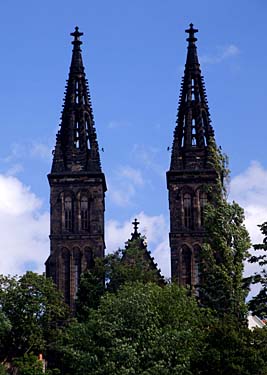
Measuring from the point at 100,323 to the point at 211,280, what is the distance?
11108 millimetres

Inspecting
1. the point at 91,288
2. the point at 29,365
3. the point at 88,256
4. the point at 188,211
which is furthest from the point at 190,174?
the point at 29,365

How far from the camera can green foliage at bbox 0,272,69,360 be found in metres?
71.2

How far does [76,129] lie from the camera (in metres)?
84.5

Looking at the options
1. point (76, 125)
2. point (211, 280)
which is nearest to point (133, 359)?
point (211, 280)

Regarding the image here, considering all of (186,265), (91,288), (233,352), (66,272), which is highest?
(186,265)

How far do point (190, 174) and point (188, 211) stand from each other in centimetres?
281

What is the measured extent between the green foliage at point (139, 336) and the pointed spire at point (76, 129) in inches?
931

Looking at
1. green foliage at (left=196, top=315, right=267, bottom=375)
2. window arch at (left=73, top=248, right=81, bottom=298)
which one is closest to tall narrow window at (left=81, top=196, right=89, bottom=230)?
window arch at (left=73, top=248, right=81, bottom=298)

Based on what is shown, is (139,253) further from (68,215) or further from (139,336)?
(139,336)

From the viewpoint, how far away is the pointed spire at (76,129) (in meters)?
82.9

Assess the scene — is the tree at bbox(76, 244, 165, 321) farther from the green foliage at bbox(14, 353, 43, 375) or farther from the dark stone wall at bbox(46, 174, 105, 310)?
the green foliage at bbox(14, 353, 43, 375)

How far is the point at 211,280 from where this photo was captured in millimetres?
66000

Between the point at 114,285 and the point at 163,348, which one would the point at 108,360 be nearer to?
the point at 163,348

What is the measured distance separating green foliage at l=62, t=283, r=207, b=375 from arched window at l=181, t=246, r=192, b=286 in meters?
19.8
